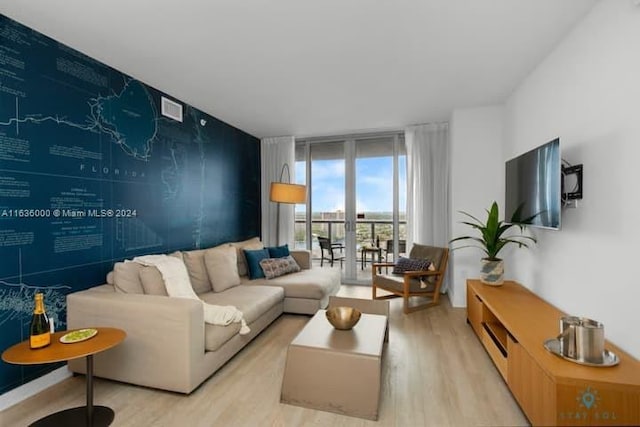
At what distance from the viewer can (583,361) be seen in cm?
163

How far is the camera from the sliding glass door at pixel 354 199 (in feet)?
17.2

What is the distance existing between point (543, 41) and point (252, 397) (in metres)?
3.45

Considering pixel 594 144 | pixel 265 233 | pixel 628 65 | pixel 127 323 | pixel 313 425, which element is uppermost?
pixel 628 65

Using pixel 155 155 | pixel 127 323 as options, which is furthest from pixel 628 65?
pixel 155 155

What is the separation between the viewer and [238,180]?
4.97 metres

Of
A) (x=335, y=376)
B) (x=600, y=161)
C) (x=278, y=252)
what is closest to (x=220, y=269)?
(x=278, y=252)

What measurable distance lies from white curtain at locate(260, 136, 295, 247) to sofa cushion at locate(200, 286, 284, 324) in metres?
1.90

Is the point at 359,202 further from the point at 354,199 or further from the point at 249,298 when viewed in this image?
the point at 249,298

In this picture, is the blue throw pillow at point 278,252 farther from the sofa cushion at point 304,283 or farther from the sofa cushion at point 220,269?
the sofa cushion at point 220,269

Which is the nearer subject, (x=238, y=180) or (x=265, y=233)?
(x=238, y=180)

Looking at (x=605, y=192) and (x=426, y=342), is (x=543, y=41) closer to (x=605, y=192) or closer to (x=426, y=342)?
(x=605, y=192)

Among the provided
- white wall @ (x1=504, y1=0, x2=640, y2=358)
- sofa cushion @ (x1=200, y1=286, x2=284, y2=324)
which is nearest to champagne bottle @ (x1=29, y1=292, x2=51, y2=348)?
sofa cushion @ (x1=200, y1=286, x2=284, y2=324)

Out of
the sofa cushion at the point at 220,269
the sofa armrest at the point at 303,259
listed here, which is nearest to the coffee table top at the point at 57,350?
the sofa cushion at the point at 220,269

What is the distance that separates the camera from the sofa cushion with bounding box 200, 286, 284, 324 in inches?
116
